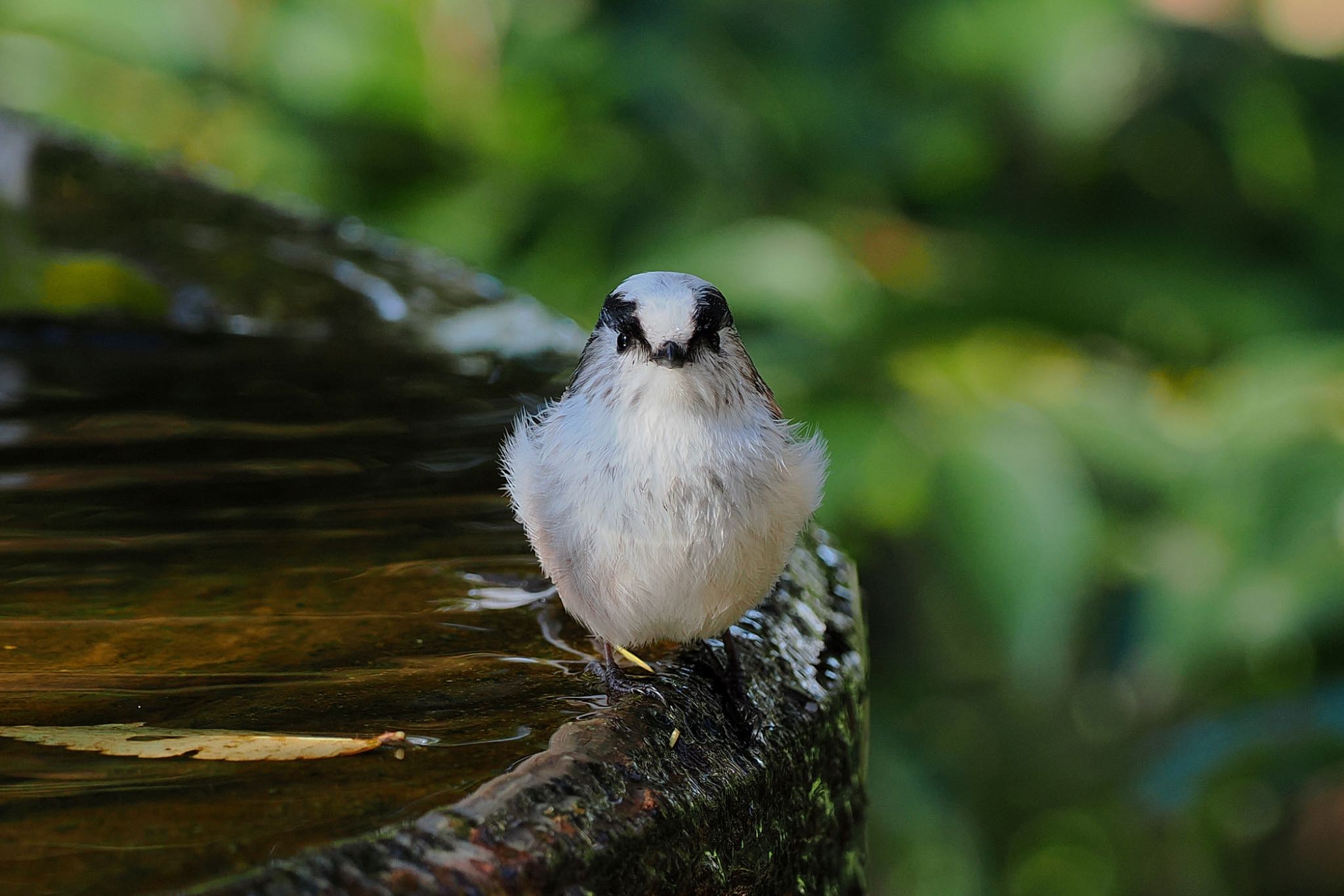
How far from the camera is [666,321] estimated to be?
1.49 meters

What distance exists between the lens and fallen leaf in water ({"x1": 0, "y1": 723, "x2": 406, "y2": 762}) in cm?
112

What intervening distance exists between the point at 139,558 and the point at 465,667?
0.49m

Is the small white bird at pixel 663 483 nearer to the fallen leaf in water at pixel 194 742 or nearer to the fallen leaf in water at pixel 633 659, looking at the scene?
the fallen leaf in water at pixel 633 659

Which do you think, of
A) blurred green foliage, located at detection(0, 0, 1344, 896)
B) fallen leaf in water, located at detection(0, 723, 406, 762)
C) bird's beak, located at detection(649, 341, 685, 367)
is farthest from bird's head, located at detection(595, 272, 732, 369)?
blurred green foliage, located at detection(0, 0, 1344, 896)

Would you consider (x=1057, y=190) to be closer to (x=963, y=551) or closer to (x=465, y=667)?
(x=963, y=551)

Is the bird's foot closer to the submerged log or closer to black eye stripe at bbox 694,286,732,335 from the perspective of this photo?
the submerged log

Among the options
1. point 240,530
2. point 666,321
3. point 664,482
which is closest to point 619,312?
point 666,321

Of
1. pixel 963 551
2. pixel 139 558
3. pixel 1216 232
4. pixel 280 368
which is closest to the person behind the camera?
pixel 139 558

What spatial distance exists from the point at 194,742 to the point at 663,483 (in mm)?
504

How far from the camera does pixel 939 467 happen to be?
3.12m

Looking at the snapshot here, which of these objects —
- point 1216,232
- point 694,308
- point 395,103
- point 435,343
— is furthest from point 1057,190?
point 694,308

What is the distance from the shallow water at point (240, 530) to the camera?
3.43 feet

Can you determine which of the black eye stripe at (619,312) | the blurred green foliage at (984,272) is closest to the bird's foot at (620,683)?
the black eye stripe at (619,312)

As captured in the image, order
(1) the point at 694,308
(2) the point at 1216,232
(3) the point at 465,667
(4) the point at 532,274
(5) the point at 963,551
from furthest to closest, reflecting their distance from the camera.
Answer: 1. (2) the point at 1216,232
2. (4) the point at 532,274
3. (5) the point at 963,551
4. (1) the point at 694,308
5. (3) the point at 465,667
